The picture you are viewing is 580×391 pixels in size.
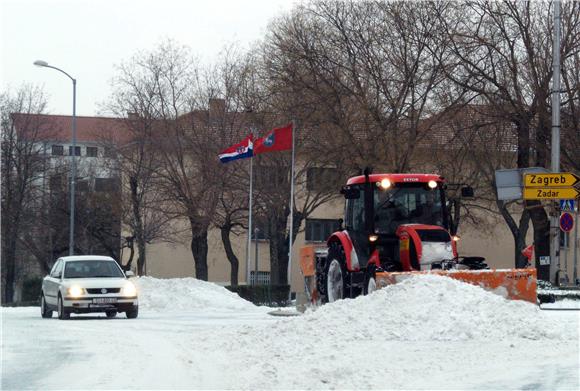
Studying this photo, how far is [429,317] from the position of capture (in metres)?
16.0

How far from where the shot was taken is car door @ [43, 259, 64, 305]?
25859 mm

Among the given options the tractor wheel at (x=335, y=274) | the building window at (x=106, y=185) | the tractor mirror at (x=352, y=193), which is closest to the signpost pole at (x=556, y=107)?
the tractor wheel at (x=335, y=274)

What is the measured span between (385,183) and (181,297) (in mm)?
12379

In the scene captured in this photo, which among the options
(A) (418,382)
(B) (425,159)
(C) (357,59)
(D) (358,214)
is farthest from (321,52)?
(A) (418,382)

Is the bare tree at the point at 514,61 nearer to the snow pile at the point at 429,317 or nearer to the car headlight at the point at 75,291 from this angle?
the car headlight at the point at 75,291

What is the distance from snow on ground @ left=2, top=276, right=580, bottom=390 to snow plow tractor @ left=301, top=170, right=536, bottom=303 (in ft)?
10.6

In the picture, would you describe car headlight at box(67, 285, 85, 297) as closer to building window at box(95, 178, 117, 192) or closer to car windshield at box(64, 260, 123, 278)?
car windshield at box(64, 260, 123, 278)

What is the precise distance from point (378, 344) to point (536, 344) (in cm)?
204

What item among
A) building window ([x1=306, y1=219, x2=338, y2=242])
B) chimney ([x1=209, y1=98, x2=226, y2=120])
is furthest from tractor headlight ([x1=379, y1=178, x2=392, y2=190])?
building window ([x1=306, y1=219, x2=338, y2=242])

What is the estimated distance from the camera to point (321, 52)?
41.0 meters

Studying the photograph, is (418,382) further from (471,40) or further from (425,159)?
(425,159)

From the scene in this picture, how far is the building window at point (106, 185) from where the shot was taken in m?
58.8

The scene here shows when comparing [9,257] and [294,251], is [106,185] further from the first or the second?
[294,251]

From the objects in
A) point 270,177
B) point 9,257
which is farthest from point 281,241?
point 9,257
